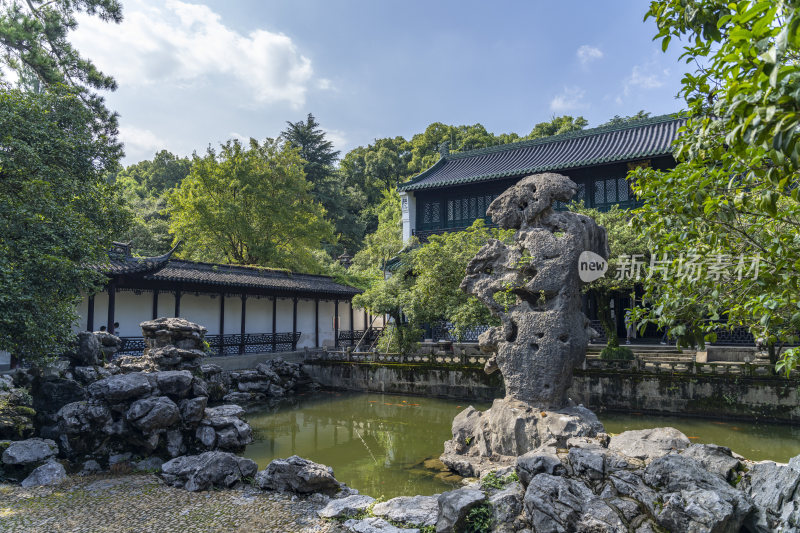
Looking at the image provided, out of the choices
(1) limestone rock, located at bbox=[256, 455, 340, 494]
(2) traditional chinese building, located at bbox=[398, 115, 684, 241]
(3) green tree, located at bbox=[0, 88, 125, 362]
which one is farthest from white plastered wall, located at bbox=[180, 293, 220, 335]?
(1) limestone rock, located at bbox=[256, 455, 340, 494]

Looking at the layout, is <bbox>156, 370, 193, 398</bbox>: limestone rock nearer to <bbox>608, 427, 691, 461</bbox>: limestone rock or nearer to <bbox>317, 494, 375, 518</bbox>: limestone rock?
<bbox>317, 494, 375, 518</bbox>: limestone rock

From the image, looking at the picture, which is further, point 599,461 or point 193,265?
point 193,265

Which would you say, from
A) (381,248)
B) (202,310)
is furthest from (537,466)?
(381,248)

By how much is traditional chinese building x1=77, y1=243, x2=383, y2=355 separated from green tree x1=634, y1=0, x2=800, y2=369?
47.9 feet

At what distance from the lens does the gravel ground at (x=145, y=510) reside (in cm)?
575

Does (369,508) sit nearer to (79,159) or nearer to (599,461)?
(599,461)

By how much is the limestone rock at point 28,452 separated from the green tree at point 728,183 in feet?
29.7

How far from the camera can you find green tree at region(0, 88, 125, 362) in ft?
24.9

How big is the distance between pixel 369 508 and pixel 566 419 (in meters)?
3.66

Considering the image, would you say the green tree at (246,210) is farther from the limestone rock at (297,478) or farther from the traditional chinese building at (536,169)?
the limestone rock at (297,478)

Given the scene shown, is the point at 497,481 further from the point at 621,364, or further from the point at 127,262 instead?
the point at 127,262

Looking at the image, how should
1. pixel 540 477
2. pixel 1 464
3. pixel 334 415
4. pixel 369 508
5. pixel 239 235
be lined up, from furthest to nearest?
pixel 239 235, pixel 334 415, pixel 1 464, pixel 369 508, pixel 540 477

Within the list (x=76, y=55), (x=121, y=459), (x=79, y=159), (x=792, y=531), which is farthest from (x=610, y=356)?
(x=76, y=55)

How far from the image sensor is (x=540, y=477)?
5.19 meters
